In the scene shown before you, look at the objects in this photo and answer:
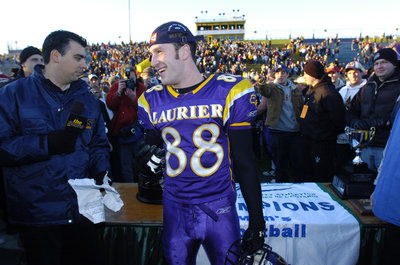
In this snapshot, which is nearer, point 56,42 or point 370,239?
point 56,42

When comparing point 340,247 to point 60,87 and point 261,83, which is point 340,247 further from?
point 261,83

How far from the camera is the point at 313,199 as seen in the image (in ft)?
9.40

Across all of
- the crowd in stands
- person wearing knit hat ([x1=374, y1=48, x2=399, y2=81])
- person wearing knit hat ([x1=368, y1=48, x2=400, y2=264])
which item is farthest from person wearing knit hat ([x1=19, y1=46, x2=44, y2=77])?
the crowd in stands

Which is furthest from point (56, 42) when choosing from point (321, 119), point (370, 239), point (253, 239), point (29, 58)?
point (321, 119)

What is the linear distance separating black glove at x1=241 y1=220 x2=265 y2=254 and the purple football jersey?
0.92 ft

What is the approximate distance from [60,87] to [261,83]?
12.0 ft

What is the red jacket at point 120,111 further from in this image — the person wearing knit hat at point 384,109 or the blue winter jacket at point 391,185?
the blue winter jacket at point 391,185

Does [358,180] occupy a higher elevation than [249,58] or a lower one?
lower

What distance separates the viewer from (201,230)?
68.6 inches

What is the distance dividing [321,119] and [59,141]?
3677 mm

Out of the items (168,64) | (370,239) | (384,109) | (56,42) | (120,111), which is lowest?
(370,239)

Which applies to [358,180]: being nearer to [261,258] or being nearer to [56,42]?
[261,258]

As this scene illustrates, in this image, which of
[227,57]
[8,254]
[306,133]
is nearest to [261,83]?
[306,133]

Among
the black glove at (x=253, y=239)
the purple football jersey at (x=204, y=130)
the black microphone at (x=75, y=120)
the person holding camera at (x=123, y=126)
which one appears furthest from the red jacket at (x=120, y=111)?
the black glove at (x=253, y=239)
